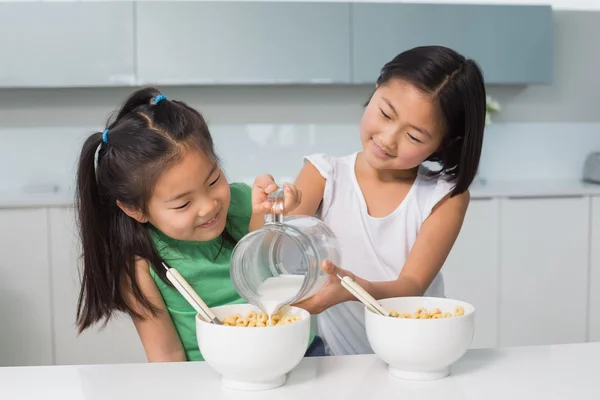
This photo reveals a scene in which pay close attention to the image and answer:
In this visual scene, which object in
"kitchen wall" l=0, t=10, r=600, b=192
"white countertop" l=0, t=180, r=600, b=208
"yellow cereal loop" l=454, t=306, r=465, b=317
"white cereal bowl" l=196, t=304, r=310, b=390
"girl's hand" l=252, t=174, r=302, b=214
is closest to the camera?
"white cereal bowl" l=196, t=304, r=310, b=390

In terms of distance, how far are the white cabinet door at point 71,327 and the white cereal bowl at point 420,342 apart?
2247 millimetres

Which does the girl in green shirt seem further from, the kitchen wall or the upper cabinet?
the kitchen wall

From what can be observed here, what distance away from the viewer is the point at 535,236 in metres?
3.32

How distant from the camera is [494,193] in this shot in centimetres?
326

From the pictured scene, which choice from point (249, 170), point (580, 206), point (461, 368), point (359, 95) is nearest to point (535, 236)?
point (580, 206)

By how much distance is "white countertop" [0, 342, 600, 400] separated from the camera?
3.13ft

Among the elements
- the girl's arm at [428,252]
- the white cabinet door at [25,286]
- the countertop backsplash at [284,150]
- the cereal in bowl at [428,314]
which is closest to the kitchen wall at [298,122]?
the countertop backsplash at [284,150]

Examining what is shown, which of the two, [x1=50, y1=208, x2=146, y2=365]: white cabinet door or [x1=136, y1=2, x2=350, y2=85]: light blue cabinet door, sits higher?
[x1=136, y1=2, x2=350, y2=85]: light blue cabinet door

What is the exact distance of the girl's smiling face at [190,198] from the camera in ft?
4.18

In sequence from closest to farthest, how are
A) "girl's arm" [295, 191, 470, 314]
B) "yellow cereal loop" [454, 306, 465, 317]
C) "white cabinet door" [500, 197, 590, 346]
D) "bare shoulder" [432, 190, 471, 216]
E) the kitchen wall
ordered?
"yellow cereal loop" [454, 306, 465, 317] → "girl's arm" [295, 191, 470, 314] → "bare shoulder" [432, 190, 471, 216] → "white cabinet door" [500, 197, 590, 346] → the kitchen wall

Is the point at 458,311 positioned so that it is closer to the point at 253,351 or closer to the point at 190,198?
the point at 253,351

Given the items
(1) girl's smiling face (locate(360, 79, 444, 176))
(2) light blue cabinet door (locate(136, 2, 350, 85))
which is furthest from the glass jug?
(2) light blue cabinet door (locate(136, 2, 350, 85))

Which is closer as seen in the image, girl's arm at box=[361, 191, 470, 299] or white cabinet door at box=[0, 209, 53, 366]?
girl's arm at box=[361, 191, 470, 299]

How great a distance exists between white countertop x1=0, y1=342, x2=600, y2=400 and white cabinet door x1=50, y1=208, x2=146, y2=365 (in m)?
2.05
